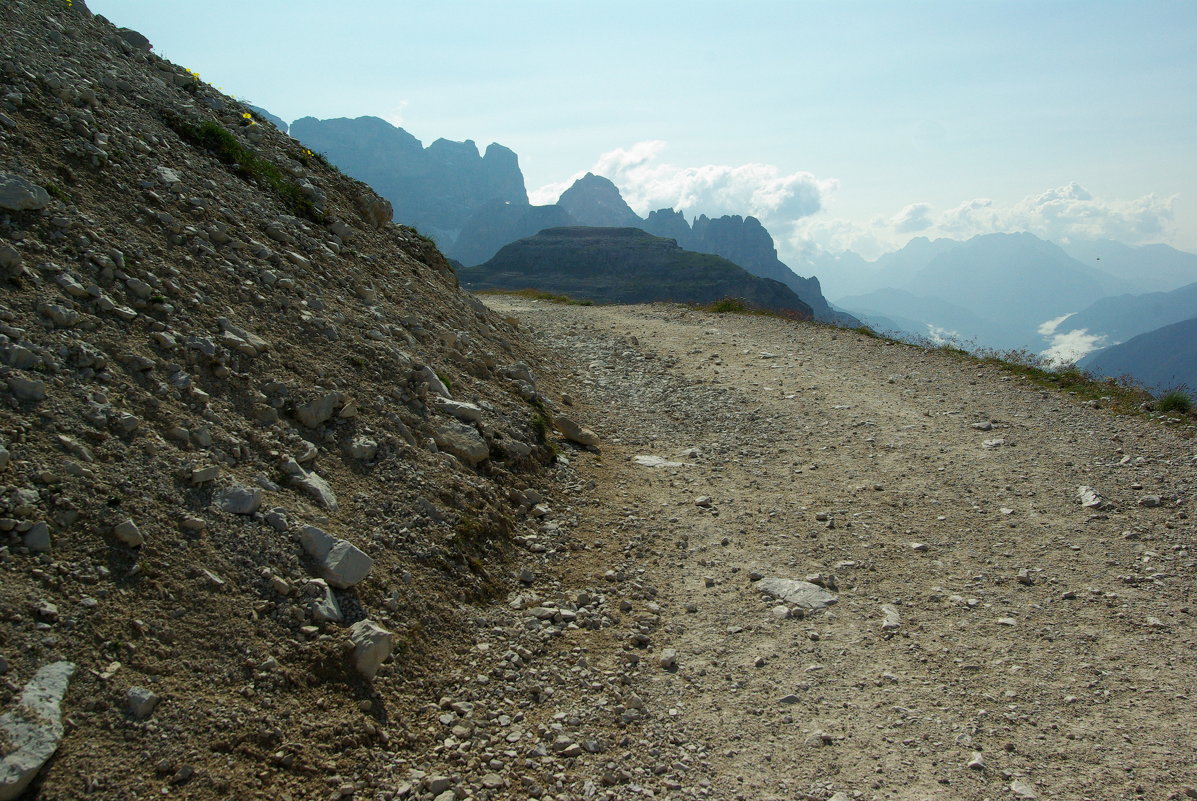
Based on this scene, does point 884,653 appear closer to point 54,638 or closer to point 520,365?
point 54,638

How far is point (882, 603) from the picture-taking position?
293 inches

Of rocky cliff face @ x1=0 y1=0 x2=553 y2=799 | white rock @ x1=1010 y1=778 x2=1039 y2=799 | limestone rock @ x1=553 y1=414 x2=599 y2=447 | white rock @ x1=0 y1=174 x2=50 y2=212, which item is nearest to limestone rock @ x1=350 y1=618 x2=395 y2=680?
rocky cliff face @ x1=0 y1=0 x2=553 y2=799

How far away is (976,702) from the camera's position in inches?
229

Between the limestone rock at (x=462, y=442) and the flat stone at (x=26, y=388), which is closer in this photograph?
the flat stone at (x=26, y=388)

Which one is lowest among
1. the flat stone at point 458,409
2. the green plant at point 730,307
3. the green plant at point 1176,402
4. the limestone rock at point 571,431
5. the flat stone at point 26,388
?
the limestone rock at point 571,431

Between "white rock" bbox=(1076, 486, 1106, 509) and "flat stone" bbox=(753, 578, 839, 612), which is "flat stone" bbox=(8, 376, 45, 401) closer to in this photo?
"flat stone" bbox=(753, 578, 839, 612)

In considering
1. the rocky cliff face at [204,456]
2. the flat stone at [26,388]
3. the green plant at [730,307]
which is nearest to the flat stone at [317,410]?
the rocky cliff face at [204,456]

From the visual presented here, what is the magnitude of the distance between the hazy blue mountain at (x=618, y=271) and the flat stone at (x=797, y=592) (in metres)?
133

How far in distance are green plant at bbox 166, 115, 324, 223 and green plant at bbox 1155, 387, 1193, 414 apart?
17.3m

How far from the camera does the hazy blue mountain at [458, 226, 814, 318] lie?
14775 centimetres

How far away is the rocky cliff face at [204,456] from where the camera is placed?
4.34 m

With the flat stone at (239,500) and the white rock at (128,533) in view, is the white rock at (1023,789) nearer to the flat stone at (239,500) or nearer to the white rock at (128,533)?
the flat stone at (239,500)

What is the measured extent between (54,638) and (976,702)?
279 inches

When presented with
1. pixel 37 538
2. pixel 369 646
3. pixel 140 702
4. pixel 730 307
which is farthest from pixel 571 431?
pixel 730 307
